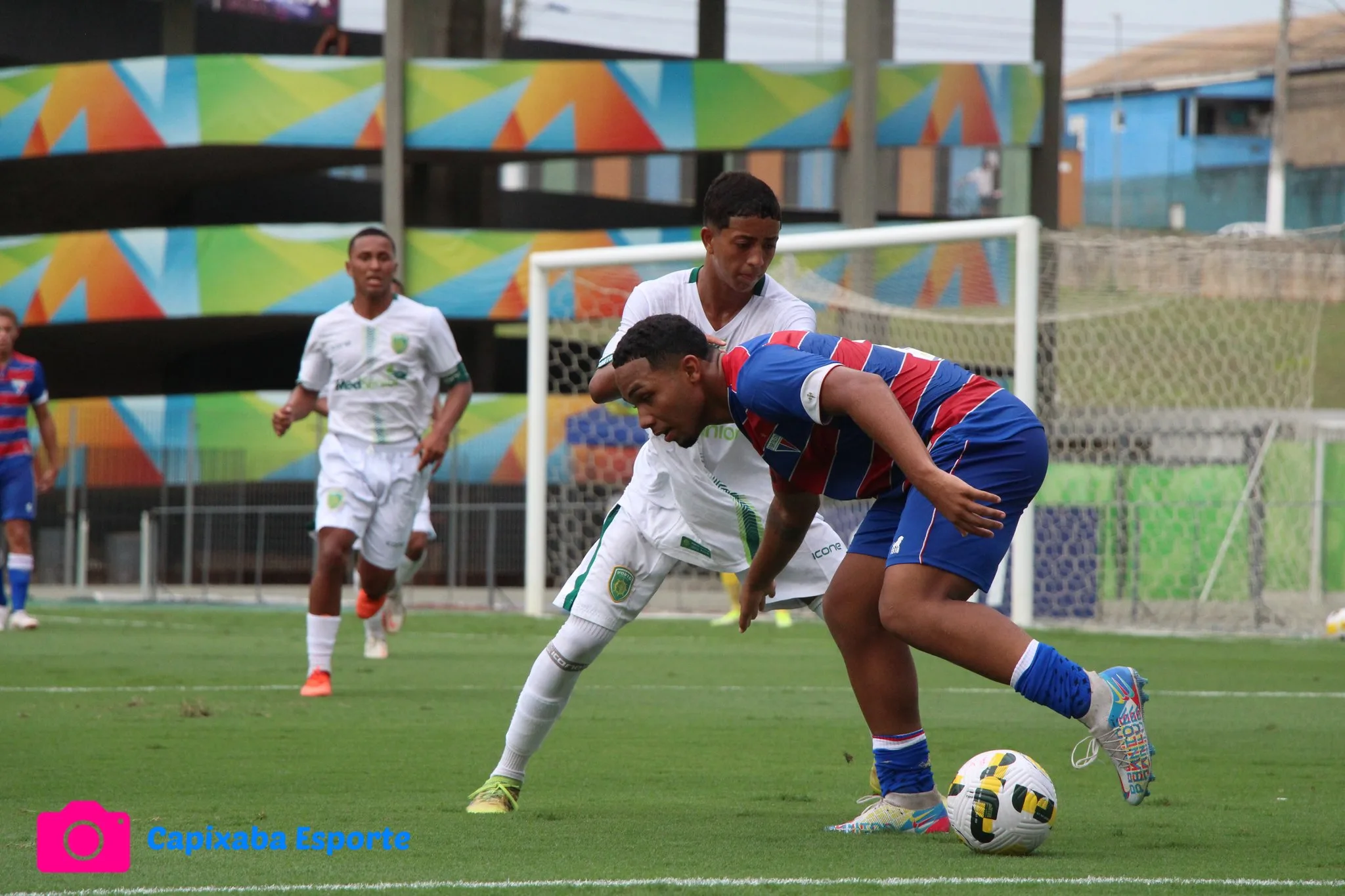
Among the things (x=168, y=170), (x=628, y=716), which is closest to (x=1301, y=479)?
(x=628, y=716)

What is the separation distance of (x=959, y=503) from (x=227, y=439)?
23344 mm

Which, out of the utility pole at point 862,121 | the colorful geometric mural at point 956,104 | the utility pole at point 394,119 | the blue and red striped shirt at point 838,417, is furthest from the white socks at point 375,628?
the colorful geometric mural at point 956,104

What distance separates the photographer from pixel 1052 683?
14.5 ft

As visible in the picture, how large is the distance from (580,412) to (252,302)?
843cm

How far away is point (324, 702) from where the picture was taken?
873cm

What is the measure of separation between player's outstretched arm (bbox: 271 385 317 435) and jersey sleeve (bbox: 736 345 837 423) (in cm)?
491

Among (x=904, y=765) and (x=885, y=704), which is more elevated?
(x=885, y=704)

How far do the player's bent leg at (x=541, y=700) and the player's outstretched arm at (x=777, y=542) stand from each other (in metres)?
0.44

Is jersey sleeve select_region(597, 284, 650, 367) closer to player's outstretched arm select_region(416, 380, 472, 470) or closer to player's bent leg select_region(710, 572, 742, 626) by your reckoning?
player's outstretched arm select_region(416, 380, 472, 470)

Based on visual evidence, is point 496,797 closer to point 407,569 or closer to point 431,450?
point 431,450

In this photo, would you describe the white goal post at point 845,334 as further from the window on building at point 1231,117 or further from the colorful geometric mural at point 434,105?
the window on building at point 1231,117

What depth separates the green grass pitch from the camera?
169 inches

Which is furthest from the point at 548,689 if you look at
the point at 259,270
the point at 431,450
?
the point at 259,270

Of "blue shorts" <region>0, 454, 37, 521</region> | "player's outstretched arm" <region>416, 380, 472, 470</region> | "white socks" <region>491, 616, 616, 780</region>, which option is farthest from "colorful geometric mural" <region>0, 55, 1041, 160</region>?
"white socks" <region>491, 616, 616, 780</region>
